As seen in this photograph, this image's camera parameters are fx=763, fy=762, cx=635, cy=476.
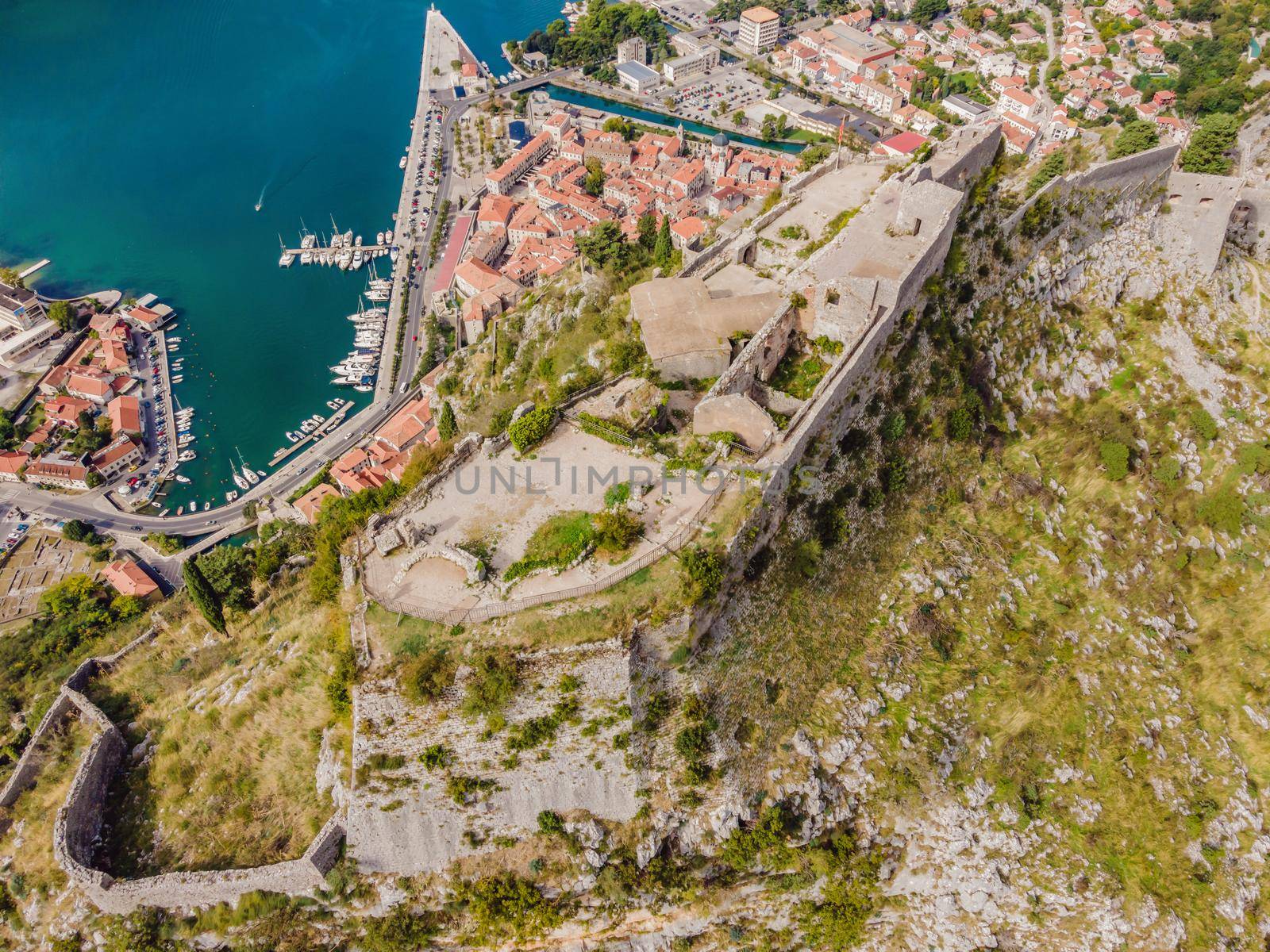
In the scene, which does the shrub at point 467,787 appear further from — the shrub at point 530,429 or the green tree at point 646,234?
the green tree at point 646,234

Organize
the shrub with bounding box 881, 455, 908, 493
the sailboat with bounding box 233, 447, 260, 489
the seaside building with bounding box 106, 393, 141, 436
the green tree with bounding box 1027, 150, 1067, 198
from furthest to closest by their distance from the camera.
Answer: the seaside building with bounding box 106, 393, 141, 436, the sailboat with bounding box 233, 447, 260, 489, the green tree with bounding box 1027, 150, 1067, 198, the shrub with bounding box 881, 455, 908, 493

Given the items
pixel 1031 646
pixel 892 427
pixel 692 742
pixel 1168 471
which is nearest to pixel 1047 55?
pixel 1168 471

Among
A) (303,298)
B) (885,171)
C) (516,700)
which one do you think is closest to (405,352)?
(303,298)

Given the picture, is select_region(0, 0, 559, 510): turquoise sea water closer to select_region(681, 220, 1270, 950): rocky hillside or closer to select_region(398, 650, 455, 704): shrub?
select_region(398, 650, 455, 704): shrub

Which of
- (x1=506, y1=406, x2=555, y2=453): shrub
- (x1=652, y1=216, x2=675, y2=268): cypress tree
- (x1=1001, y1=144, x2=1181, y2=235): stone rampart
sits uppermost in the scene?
(x1=652, y1=216, x2=675, y2=268): cypress tree

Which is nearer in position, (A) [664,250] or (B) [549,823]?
(B) [549,823]

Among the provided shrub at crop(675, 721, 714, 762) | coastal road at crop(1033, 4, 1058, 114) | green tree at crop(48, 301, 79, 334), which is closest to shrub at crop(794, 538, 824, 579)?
shrub at crop(675, 721, 714, 762)

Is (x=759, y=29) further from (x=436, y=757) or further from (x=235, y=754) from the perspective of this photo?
(x=436, y=757)
